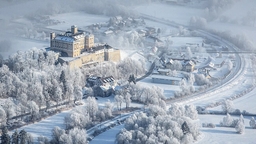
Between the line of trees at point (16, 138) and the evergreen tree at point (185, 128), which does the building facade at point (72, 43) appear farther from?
the evergreen tree at point (185, 128)

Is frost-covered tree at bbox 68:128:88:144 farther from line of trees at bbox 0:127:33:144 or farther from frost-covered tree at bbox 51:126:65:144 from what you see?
line of trees at bbox 0:127:33:144

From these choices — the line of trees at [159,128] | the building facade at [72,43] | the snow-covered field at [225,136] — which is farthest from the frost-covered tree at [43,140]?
the building facade at [72,43]

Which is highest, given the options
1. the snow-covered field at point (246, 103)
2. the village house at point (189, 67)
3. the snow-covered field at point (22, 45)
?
the snow-covered field at point (22, 45)

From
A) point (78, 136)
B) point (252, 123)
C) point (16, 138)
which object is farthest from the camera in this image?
point (252, 123)

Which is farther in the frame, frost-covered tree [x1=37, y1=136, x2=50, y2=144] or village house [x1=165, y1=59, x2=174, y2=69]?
village house [x1=165, y1=59, x2=174, y2=69]

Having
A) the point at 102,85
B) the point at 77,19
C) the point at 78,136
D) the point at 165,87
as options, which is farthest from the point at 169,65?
the point at 77,19

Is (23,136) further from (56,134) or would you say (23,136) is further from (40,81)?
(40,81)

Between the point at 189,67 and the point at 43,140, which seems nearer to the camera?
the point at 43,140

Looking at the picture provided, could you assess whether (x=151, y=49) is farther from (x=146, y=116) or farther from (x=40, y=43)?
(x=146, y=116)

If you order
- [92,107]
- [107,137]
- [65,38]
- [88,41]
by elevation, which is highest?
[65,38]

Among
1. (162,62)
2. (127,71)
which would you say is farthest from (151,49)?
(127,71)

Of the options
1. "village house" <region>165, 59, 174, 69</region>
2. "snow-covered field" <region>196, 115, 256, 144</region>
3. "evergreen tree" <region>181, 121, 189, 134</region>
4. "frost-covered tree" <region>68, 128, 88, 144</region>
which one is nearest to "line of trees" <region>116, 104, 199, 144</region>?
"evergreen tree" <region>181, 121, 189, 134</region>
